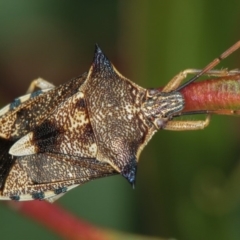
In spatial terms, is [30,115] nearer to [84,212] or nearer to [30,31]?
[84,212]

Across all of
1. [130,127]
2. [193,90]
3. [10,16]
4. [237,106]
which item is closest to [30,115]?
[130,127]

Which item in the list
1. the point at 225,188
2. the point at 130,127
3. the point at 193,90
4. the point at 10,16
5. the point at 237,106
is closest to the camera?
the point at 237,106

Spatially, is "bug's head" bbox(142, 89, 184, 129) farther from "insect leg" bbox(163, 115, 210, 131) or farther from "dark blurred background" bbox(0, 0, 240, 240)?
"dark blurred background" bbox(0, 0, 240, 240)

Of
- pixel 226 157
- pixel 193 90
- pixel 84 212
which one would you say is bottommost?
pixel 84 212

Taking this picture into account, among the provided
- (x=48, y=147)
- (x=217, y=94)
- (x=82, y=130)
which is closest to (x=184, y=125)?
(x=82, y=130)

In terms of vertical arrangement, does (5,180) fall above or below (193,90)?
below

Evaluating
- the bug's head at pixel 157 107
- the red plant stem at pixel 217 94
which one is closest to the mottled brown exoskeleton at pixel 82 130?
the bug's head at pixel 157 107

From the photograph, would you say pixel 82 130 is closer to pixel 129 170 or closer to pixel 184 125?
pixel 129 170
